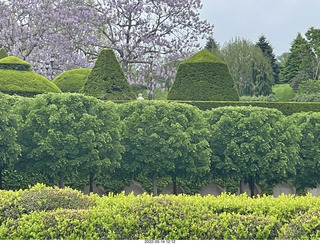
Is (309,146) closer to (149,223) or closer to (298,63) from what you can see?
(149,223)

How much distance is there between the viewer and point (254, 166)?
18688 millimetres

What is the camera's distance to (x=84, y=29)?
3838 cm

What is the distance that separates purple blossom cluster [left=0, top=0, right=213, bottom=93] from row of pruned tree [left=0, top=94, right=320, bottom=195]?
64.2ft

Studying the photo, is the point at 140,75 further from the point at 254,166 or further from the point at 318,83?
the point at 254,166

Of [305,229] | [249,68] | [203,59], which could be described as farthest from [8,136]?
[249,68]

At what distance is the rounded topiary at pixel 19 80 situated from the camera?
21.9 meters

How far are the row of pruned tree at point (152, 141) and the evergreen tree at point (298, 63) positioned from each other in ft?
124

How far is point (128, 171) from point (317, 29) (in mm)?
46467

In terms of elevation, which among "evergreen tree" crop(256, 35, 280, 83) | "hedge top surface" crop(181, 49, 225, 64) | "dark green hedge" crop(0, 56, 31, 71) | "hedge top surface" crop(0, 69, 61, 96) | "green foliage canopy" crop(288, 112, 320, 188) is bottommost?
"green foliage canopy" crop(288, 112, 320, 188)

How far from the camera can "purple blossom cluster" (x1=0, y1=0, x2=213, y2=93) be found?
37.7 meters

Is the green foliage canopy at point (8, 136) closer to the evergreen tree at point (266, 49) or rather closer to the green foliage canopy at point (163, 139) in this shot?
the green foliage canopy at point (163, 139)

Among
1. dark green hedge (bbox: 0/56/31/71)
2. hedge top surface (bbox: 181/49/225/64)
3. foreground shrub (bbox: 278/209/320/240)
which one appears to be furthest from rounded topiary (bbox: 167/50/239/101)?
foreground shrub (bbox: 278/209/320/240)

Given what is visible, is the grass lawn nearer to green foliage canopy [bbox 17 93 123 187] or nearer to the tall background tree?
the tall background tree

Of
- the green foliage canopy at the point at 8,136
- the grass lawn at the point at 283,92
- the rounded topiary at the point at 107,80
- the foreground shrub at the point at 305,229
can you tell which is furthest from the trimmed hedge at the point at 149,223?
the grass lawn at the point at 283,92
